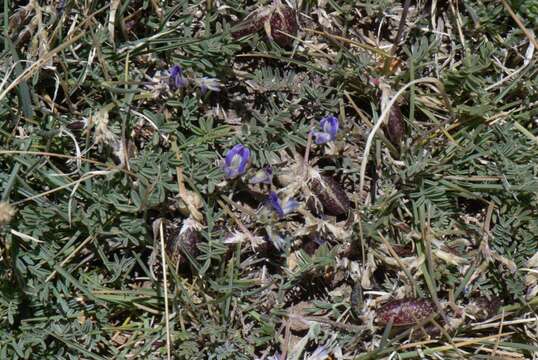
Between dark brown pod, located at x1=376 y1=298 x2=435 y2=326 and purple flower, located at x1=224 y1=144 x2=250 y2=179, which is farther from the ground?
purple flower, located at x1=224 y1=144 x2=250 y2=179

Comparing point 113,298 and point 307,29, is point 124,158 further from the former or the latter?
point 307,29

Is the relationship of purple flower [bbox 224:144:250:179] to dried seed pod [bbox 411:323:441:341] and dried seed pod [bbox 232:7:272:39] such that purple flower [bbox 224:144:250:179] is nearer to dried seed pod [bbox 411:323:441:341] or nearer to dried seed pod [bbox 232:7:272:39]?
dried seed pod [bbox 232:7:272:39]

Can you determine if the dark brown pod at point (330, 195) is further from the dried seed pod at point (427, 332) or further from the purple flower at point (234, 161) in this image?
the dried seed pod at point (427, 332)

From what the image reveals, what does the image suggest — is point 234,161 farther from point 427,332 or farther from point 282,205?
point 427,332

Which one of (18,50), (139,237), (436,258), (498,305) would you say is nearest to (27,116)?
(18,50)

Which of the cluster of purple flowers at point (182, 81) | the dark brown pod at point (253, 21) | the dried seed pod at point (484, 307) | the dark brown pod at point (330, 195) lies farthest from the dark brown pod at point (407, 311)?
the dark brown pod at point (253, 21)

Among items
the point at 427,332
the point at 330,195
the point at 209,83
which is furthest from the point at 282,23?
the point at 427,332

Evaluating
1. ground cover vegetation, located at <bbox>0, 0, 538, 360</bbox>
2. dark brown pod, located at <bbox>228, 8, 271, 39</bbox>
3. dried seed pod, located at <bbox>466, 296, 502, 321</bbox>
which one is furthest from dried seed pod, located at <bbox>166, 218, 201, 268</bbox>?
dried seed pod, located at <bbox>466, 296, 502, 321</bbox>

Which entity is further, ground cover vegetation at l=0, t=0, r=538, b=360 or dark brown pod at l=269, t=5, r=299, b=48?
dark brown pod at l=269, t=5, r=299, b=48
